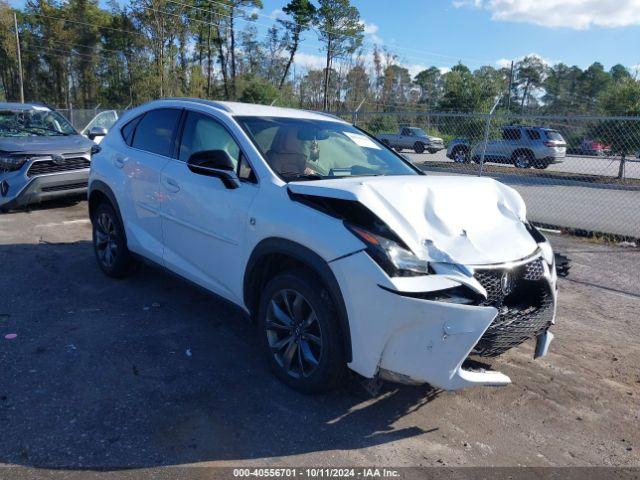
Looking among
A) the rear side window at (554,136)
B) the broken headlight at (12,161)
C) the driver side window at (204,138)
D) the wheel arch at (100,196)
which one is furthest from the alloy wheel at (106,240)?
the rear side window at (554,136)

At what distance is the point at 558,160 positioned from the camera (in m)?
14.6

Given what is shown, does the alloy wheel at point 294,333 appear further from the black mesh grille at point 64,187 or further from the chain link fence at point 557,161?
the black mesh grille at point 64,187

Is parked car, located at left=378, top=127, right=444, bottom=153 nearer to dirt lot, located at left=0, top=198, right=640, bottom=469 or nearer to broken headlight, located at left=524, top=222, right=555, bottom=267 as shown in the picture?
dirt lot, located at left=0, top=198, right=640, bottom=469

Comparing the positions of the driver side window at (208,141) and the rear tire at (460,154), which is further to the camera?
the rear tire at (460,154)

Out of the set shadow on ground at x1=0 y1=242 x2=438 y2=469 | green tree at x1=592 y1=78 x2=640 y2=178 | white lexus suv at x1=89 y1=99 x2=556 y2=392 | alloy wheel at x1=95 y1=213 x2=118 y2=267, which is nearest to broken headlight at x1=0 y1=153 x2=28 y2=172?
alloy wheel at x1=95 y1=213 x2=118 y2=267

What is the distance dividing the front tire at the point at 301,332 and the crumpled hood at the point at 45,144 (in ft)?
21.8

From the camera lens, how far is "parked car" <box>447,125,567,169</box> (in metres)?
14.6

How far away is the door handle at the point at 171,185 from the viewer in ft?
13.6

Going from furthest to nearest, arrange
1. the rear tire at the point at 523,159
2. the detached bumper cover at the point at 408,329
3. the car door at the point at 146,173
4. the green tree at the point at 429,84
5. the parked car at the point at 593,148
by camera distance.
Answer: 1. the green tree at the point at 429,84
2. the rear tire at the point at 523,159
3. the parked car at the point at 593,148
4. the car door at the point at 146,173
5. the detached bumper cover at the point at 408,329

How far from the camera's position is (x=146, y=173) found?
180 inches

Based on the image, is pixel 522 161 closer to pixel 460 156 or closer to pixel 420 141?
pixel 460 156

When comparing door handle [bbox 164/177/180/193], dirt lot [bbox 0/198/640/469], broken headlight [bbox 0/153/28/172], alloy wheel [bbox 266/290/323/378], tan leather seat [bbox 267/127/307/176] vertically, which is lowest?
dirt lot [bbox 0/198/640/469]

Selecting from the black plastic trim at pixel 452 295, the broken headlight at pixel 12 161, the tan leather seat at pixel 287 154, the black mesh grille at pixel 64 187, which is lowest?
the black mesh grille at pixel 64 187

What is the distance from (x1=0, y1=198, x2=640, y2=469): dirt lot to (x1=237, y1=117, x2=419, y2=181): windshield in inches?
57.7
